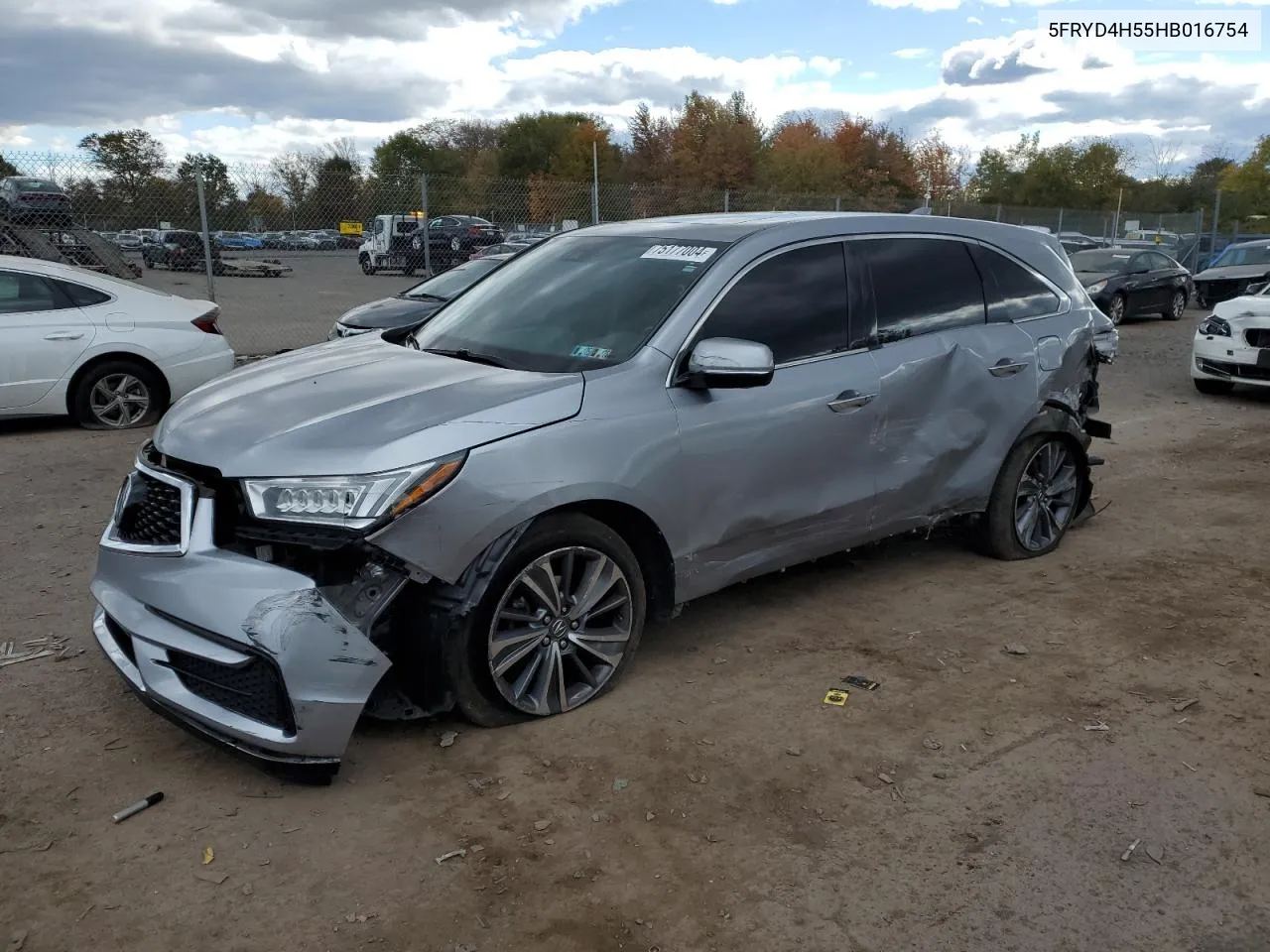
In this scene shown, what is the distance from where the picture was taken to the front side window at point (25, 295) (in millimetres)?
8406

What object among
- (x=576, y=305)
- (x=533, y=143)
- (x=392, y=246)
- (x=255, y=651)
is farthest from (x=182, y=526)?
(x=533, y=143)

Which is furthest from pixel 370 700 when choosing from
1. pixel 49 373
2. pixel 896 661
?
pixel 49 373

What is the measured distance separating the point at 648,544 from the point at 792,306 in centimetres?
124

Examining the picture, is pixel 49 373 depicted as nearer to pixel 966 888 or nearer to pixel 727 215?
pixel 727 215

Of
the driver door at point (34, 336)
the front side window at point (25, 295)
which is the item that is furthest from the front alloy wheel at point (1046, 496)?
the front side window at point (25, 295)

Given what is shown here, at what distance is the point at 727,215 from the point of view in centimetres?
490

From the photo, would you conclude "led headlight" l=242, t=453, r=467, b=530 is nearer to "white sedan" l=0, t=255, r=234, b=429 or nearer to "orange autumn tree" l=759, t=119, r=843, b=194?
"white sedan" l=0, t=255, r=234, b=429

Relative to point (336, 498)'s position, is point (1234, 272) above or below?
above

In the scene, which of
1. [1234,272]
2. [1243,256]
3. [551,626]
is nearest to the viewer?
[551,626]

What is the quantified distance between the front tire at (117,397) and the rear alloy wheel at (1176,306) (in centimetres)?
1881

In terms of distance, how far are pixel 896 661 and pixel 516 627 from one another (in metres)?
1.72

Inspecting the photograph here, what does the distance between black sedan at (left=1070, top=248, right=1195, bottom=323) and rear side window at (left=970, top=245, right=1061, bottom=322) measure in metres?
14.6

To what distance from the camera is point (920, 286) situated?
16.2 ft

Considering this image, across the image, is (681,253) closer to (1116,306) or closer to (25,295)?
(25,295)
